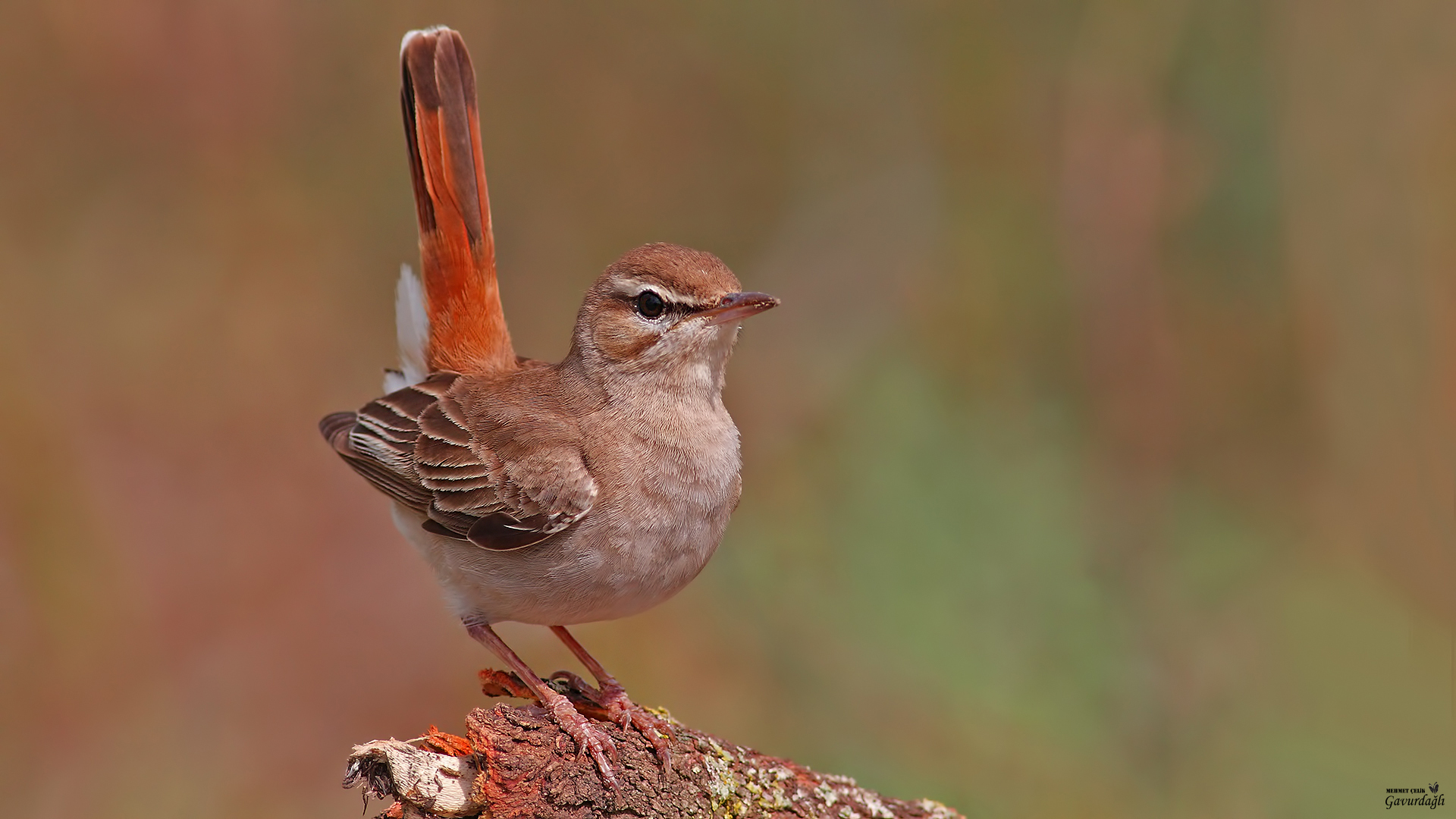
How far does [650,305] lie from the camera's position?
A: 476 centimetres

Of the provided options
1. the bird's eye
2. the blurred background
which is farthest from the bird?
the blurred background

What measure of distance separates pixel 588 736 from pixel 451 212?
2.94 meters

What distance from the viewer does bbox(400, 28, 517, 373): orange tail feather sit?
18.4 feet

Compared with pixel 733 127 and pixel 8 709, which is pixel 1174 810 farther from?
pixel 8 709

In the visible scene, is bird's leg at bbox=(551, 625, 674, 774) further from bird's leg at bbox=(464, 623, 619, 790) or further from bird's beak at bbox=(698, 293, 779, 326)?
bird's beak at bbox=(698, 293, 779, 326)

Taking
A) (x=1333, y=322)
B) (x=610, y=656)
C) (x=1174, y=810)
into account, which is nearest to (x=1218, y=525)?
(x=1333, y=322)

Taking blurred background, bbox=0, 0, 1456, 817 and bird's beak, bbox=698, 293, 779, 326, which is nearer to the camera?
bird's beak, bbox=698, 293, 779, 326

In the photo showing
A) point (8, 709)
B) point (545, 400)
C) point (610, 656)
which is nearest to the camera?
point (545, 400)

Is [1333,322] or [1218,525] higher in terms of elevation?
[1333,322]

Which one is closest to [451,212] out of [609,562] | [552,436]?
[552,436]

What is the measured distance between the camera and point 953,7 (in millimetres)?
8383

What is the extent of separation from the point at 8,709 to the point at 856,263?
615 centimetres

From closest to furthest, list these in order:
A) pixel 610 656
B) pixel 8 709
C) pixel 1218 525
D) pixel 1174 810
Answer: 1. pixel 1174 810
2. pixel 8 709
3. pixel 610 656
4. pixel 1218 525

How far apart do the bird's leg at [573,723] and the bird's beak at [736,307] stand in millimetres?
1601
